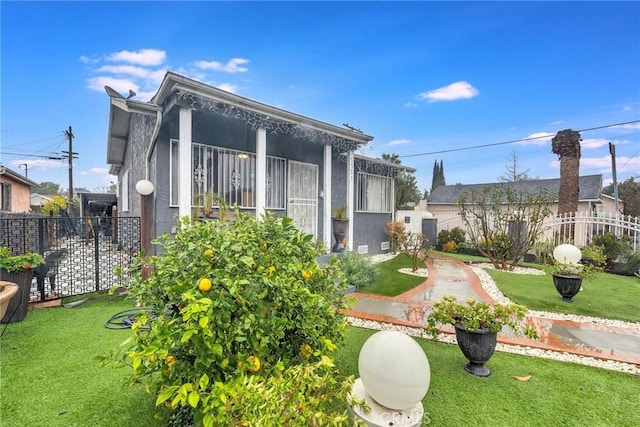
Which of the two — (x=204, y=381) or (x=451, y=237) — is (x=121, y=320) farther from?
(x=451, y=237)

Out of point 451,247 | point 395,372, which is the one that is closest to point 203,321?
point 395,372

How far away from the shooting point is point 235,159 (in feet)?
28.9

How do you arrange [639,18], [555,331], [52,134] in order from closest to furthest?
[555,331] < [639,18] < [52,134]

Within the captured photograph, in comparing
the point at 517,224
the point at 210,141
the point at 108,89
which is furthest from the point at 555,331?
the point at 108,89

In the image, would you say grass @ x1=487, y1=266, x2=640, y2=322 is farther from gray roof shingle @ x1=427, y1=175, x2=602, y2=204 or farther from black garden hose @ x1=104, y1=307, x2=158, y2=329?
gray roof shingle @ x1=427, y1=175, x2=602, y2=204

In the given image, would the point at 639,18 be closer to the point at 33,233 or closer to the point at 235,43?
the point at 235,43

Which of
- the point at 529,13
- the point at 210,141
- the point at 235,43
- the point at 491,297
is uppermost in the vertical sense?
the point at 529,13

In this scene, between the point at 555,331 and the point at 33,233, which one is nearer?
the point at 555,331

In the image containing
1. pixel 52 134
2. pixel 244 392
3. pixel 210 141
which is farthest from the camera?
pixel 52 134

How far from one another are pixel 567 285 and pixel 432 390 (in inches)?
204

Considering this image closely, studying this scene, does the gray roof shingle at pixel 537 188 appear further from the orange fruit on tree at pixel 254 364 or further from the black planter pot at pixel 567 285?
the orange fruit on tree at pixel 254 364

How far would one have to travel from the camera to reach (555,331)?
492cm

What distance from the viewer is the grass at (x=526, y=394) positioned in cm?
275

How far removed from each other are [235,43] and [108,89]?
4412 millimetres
